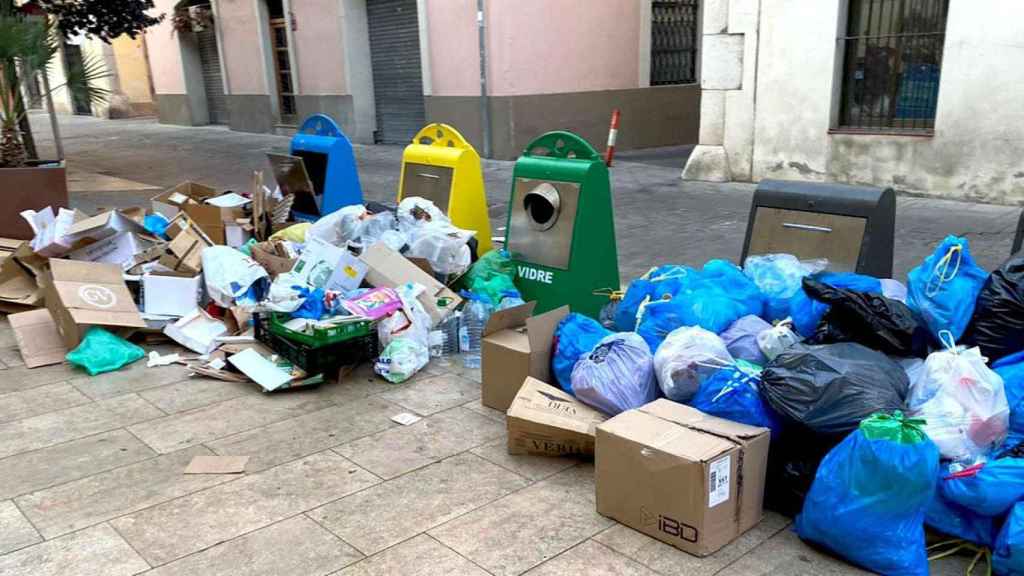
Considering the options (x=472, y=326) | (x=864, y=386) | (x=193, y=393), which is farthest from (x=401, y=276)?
(x=864, y=386)

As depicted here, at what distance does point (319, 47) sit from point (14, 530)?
13.5 meters

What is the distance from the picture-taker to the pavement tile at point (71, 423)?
378 centimetres

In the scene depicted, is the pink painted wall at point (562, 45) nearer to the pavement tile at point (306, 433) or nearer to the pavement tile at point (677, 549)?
the pavement tile at point (306, 433)

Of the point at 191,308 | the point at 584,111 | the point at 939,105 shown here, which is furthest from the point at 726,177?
the point at 191,308

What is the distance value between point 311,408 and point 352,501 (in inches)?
39.3

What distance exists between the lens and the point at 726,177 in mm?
9930

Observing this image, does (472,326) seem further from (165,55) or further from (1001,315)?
(165,55)

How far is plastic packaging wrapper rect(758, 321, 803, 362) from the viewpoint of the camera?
11.0ft

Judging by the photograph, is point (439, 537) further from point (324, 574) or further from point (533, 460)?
point (533, 460)

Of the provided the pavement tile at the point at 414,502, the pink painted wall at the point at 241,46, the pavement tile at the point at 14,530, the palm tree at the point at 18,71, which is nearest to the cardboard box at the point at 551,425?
the pavement tile at the point at 414,502

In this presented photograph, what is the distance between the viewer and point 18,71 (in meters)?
8.49

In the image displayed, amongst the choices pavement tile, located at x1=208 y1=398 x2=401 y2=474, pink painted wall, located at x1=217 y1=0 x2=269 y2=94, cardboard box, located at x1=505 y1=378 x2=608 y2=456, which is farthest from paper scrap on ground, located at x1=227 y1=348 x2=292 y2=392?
pink painted wall, located at x1=217 y1=0 x2=269 y2=94

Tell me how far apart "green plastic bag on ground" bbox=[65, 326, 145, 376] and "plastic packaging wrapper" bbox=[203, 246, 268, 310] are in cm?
56

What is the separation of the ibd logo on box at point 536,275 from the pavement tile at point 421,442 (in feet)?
3.89
